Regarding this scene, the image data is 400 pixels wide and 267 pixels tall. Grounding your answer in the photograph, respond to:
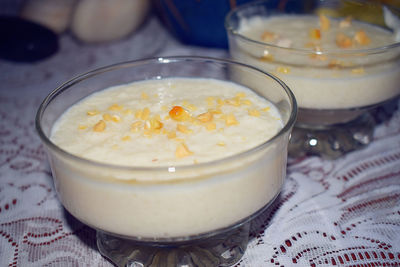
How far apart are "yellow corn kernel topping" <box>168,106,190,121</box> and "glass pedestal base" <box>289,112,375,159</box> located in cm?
46

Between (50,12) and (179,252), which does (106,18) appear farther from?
(179,252)

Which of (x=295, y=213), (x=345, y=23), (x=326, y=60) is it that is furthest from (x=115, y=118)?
(x=345, y=23)

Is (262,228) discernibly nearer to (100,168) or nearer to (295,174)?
(295,174)

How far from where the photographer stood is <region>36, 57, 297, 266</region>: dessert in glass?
785 millimetres

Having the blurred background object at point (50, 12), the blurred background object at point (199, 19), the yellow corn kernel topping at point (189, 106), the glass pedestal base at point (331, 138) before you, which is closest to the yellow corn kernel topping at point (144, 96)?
the yellow corn kernel topping at point (189, 106)

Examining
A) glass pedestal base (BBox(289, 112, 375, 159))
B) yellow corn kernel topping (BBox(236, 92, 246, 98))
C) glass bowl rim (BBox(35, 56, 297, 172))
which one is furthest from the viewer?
glass pedestal base (BBox(289, 112, 375, 159))

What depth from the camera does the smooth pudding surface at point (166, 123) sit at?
33.7 inches

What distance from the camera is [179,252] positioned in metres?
0.99

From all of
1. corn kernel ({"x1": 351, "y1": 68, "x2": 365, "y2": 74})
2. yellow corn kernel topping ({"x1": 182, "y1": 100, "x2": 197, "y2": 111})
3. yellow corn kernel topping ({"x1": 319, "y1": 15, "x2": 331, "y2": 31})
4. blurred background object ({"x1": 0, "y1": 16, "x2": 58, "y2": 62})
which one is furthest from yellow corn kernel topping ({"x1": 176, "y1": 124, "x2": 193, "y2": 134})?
blurred background object ({"x1": 0, "y1": 16, "x2": 58, "y2": 62})

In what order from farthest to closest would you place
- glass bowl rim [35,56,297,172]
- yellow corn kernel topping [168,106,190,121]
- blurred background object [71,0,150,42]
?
blurred background object [71,0,150,42], yellow corn kernel topping [168,106,190,121], glass bowl rim [35,56,297,172]

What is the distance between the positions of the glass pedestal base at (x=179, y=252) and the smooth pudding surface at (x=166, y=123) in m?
0.21

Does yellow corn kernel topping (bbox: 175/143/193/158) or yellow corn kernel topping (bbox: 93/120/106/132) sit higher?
yellow corn kernel topping (bbox: 175/143/193/158)

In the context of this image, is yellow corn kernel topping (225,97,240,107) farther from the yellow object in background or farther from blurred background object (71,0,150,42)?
blurred background object (71,0,150,42)

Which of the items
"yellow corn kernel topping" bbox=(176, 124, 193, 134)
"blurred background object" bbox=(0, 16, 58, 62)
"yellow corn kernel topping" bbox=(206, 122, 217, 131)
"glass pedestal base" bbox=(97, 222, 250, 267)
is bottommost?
"blurred background object" bbox=(0, 16, 58, 62)
